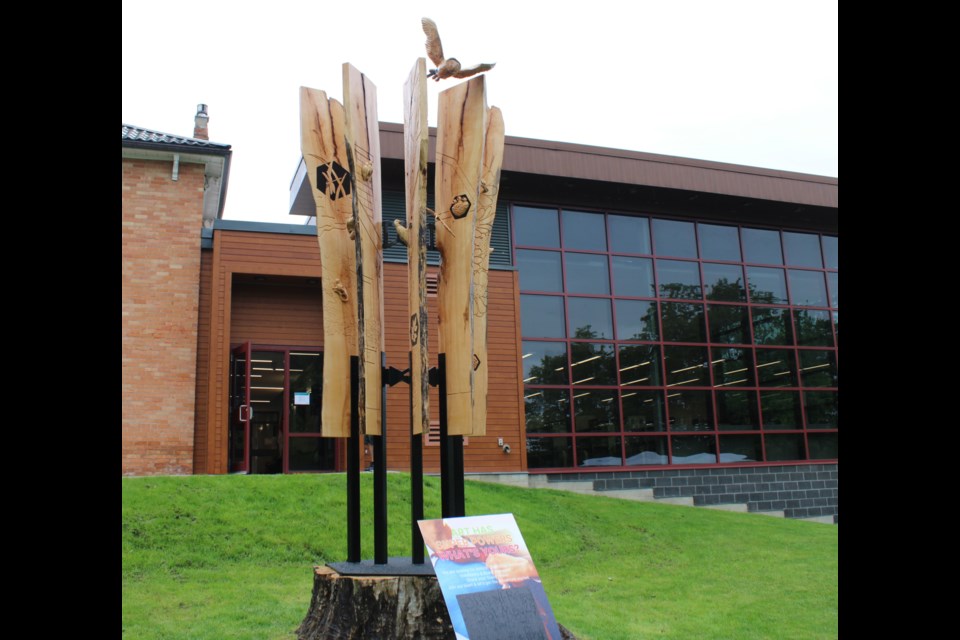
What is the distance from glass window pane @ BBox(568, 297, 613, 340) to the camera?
60.3 feet

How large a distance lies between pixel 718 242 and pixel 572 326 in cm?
500

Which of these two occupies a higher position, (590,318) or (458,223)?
(590,318)

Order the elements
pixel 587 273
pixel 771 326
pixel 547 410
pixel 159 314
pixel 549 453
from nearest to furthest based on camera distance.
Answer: pixel 159 314
pixel 549 453
pixel 547 410
pixel 587 273
pixel 771 326

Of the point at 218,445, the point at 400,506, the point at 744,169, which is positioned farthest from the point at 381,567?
the point at 744,169

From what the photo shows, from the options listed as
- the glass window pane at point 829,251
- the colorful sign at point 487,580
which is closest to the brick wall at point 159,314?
the colorful sign at point 487,580

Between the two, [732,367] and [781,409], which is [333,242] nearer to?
[732,367]

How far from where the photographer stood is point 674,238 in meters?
20.0

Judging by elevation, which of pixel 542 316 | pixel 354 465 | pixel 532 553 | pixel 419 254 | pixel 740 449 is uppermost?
pixel 542 316

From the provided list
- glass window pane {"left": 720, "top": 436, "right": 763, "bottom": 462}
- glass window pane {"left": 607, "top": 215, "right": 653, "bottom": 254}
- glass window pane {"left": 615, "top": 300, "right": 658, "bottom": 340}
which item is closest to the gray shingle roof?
glass window pane {"left": 607, "top": 215, "right": 653, "bottom": 254}

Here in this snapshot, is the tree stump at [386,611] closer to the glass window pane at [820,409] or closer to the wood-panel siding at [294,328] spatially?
the wood-panel siding at [294,328]

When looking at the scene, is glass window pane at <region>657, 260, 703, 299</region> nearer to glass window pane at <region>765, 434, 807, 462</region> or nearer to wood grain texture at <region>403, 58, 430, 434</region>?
glass window pane at <region>765, 434, 807, 462</region>

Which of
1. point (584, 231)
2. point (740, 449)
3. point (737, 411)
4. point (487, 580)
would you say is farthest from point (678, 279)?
point (487, 580)

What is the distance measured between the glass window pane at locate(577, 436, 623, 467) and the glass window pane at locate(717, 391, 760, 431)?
2.89 meters
